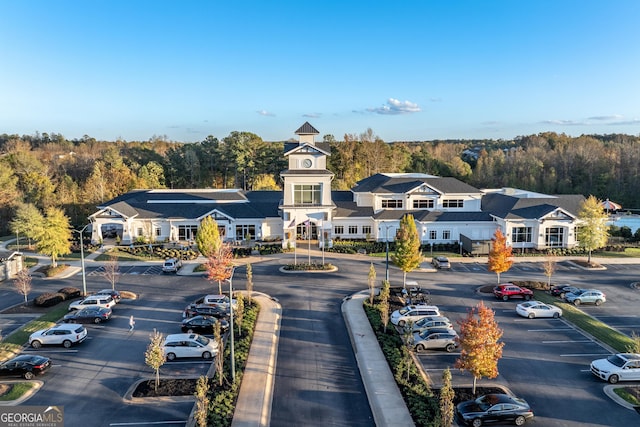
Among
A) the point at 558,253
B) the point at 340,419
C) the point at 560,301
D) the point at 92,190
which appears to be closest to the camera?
the point at 340,419

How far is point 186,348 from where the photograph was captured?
27.4 metres

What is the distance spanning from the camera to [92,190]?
78.4 metres

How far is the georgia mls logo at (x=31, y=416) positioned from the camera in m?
20.1

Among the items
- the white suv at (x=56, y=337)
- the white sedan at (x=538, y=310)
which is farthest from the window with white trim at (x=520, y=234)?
the white suv at (x=56, y=337)

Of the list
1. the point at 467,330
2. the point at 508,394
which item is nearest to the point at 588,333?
the point at 508,394

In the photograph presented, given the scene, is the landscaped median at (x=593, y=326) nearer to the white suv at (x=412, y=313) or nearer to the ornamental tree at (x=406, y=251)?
the white suv at (x=412, y=313)

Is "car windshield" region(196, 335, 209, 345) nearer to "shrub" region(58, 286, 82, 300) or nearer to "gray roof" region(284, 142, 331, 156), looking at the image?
"shrub" region(58, 286, 82, 300)

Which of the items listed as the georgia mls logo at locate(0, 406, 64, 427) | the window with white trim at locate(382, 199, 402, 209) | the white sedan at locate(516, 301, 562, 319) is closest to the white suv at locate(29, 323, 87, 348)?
the georgia mls logo at locate(0, 406, 64, 427)

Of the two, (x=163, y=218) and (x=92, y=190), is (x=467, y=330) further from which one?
(x=92, y=190)

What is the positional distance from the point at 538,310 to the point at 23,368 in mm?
34136

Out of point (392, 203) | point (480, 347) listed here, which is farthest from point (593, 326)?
point (392, 203)

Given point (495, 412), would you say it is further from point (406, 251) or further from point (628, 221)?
point (628, 221)

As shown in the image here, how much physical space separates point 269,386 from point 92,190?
67141mm

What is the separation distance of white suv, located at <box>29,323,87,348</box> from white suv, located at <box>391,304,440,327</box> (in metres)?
21.3
